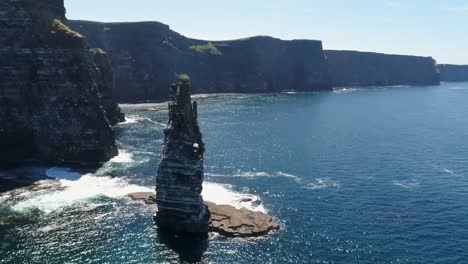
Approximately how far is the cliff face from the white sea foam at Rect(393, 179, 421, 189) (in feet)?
230

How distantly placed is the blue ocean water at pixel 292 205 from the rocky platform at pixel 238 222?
6.06ft

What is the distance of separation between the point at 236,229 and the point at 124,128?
103m

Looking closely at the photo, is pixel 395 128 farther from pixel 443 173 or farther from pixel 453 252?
pixel 453 252

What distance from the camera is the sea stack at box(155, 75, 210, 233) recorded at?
73500mm

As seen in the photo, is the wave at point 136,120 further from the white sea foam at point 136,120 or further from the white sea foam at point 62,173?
the white sea foam at point 62,173

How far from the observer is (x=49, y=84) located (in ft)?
365

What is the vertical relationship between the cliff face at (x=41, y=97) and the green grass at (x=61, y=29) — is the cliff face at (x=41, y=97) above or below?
below

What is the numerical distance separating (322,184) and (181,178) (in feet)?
122

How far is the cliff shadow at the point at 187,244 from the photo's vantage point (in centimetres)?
6525

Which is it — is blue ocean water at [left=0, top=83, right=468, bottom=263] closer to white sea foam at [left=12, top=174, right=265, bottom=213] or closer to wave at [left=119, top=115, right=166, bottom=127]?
white sea foam at [left=12, top=174, right=265, bottom=213]

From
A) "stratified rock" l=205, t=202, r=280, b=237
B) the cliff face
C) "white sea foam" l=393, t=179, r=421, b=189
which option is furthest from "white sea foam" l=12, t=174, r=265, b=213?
"white sea foam" l=393, t=179, r=421, b=189

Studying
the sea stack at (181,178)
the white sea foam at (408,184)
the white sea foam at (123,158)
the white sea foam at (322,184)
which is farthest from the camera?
the white sea foam at (123,158)

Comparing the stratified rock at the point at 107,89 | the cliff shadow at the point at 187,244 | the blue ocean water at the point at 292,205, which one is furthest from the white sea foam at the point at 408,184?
the stratified rock at the point at 107,89

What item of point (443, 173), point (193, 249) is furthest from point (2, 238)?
point (443, 173)
